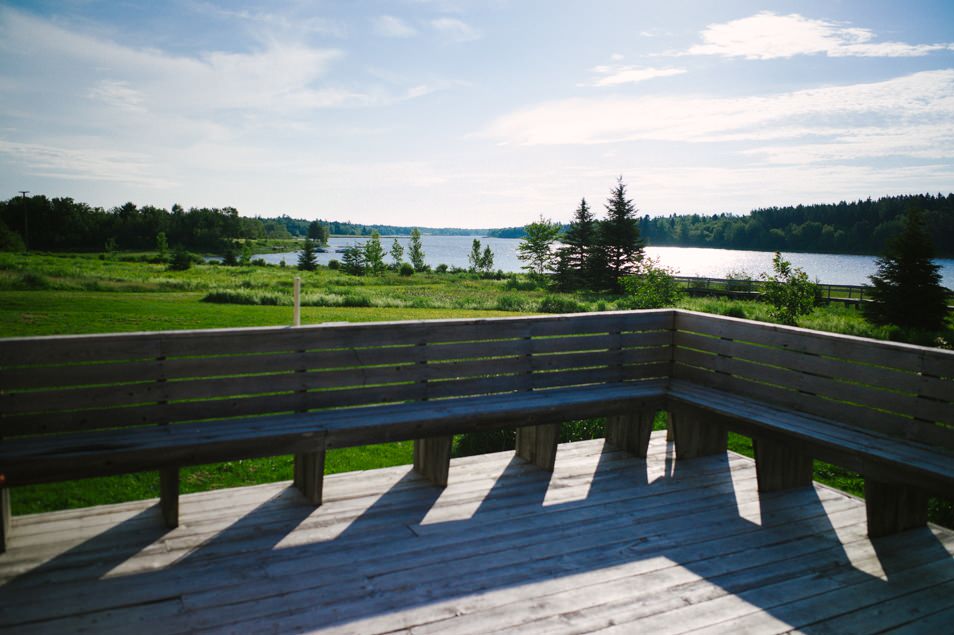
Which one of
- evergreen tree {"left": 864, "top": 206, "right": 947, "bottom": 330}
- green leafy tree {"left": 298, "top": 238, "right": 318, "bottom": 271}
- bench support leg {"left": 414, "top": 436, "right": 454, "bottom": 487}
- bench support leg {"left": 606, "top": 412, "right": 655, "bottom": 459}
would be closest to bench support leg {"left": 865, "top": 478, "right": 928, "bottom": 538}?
bench support leg {"left": 606, "top": 412, "right": 655, "bottom": 459}

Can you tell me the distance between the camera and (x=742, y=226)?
92125mm

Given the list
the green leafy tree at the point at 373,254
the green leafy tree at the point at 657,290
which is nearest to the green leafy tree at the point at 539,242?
the green leafy tree at the point at 373,254

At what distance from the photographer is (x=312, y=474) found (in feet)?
14.0

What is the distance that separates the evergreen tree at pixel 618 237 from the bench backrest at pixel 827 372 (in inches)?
1388

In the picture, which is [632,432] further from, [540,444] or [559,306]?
[559,306]

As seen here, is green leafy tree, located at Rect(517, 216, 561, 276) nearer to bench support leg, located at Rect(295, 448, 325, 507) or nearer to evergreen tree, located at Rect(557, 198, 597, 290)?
evergreen tree, located at Rect(557, 198, 597, 290)

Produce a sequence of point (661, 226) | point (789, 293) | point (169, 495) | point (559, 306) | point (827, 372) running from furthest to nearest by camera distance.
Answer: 1. point (661, 226)
2. point (559, 306)
3. point (789, 293)
4. point (827, 372)
5. point (169, 495)

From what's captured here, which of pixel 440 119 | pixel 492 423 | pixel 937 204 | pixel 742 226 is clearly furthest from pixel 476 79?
pixel 742 226

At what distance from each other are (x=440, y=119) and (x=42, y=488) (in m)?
12.6

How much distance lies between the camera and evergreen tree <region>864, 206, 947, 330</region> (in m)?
21.9

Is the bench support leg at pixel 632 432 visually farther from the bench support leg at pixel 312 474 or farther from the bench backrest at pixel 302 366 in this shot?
the bench support leg at pixel 312 474

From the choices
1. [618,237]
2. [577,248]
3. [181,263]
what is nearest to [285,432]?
[618,237]

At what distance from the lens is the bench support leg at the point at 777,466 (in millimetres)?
4703

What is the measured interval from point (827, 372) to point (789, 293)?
1214 cm
